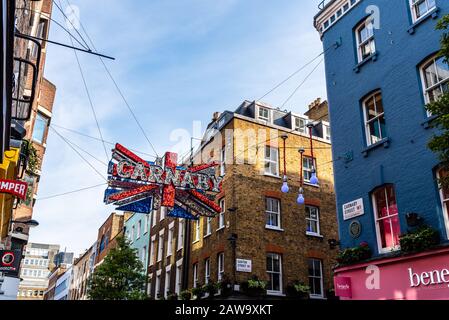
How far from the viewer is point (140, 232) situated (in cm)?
3906

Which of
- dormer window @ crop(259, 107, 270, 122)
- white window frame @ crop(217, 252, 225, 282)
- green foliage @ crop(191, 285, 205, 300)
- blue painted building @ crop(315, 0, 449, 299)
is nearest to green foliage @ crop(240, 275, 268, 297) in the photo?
white window frame @ crop(217, 252, 225, 282)

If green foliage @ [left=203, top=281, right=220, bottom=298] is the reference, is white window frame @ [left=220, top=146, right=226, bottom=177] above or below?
above

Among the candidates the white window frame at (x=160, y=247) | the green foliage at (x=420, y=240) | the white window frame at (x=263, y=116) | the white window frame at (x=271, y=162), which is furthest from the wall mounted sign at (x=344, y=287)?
the white window frame at (x=160, y=247)

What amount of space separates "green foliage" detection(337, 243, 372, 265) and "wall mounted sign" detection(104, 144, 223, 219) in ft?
16.9

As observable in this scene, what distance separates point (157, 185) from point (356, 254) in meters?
7.11

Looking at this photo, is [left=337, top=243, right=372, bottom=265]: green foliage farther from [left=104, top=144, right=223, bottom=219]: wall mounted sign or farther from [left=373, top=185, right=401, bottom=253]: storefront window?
[left=104, top=144, right=223, bottom=219]: wall mounted sign

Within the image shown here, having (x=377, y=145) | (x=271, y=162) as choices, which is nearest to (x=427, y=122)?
(x=377, y=145)

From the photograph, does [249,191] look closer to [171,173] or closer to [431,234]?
[171,173]

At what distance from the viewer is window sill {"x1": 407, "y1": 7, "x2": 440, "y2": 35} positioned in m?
13.2

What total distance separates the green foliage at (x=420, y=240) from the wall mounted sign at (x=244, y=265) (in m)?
10.7

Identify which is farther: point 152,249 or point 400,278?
point 152,249

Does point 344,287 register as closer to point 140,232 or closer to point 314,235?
point 314,235

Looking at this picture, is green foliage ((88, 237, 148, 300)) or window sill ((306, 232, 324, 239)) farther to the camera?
green foliage ((88, 237, 148, 300))
